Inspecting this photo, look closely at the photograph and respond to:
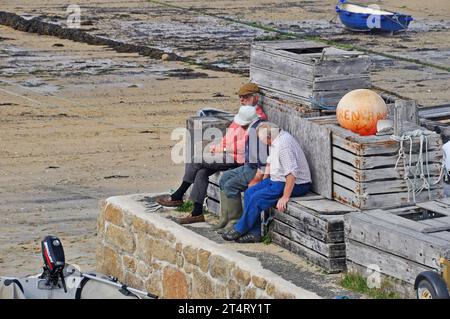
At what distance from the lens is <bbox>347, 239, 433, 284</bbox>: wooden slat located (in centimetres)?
1074

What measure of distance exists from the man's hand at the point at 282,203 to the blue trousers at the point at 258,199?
65 mm

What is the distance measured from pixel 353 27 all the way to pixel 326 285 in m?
20.7

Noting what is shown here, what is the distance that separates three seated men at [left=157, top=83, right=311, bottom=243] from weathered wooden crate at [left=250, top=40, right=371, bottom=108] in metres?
0.40

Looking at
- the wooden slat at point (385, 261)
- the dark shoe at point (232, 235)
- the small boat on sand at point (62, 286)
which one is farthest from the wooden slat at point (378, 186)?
the small boat on sand at point (62, 286)

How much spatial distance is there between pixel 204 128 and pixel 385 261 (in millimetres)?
3488

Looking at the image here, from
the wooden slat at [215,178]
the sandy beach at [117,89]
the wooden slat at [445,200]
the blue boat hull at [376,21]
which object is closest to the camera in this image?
the wooden slat at [445,200]

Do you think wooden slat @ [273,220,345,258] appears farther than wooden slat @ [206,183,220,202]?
No

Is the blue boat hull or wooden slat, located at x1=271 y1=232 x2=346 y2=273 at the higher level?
wooden slat, located at x1=271 y1=232 x2=346 y2=273

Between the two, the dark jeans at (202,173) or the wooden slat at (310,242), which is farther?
the dark jeans at (202,173)

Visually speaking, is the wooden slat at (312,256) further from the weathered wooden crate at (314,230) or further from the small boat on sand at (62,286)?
the small boat on sand at (62,286)

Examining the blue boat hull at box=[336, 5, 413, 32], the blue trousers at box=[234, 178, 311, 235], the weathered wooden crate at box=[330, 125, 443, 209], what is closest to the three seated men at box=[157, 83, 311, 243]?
the blue trousers at box=[234, 178, 311, 235]

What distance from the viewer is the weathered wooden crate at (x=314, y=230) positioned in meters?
11.7

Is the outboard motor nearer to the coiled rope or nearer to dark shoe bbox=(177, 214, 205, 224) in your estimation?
dark shoe bbox=(177, 214, 205, 224)
